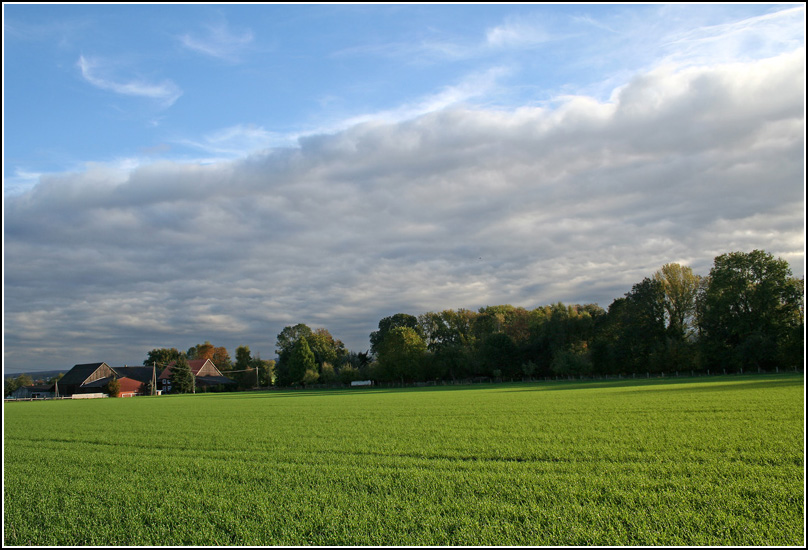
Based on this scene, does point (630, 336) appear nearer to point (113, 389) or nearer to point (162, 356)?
point (113, 389)

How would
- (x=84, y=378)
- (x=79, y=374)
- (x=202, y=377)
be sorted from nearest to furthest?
(x=84, y=378), (x=79, y=374), (x=202, y=377)

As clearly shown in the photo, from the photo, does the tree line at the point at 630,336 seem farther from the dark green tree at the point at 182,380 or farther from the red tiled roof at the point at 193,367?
the red tiled roof at the point at 193,367

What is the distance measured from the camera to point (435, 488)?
321 inches

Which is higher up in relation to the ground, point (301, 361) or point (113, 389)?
point (301, 361)

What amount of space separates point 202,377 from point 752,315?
96.5 m

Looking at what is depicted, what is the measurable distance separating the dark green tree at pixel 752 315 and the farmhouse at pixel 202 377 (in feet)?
266

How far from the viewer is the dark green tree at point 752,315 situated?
57.3m

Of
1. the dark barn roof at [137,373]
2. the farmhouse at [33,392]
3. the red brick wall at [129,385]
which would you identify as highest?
the dark barn roof at [137,373]

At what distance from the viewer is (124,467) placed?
36.7ft

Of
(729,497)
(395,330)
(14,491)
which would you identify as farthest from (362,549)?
(395,330)

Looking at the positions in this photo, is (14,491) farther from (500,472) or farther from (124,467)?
(500,472)

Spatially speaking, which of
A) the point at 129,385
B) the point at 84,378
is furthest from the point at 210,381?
the point at 84,378

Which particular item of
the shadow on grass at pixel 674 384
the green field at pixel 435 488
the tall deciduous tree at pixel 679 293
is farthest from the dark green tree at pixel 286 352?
the green field at pixel 435 488

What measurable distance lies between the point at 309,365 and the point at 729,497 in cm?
9310
